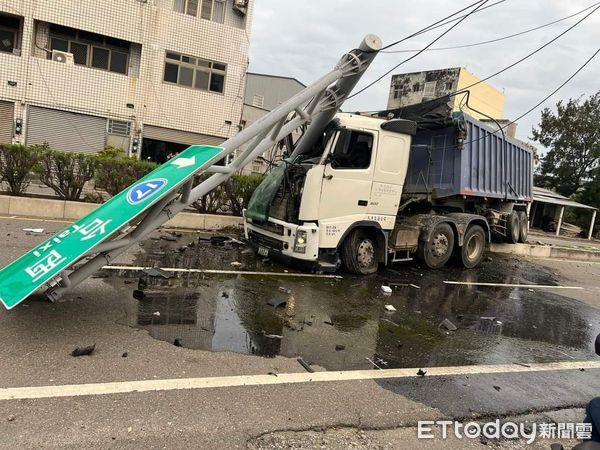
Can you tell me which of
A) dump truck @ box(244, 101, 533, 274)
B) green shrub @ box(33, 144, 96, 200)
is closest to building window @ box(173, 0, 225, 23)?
green shrub @ box(33, 144, 96, 200)

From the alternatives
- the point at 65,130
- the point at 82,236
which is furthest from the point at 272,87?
the point at 82,236

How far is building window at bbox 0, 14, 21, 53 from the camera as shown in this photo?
1908 centimetres

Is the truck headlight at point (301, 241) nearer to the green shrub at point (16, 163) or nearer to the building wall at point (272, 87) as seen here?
the green shrub at point (16, 163)

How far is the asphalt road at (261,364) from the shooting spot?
3.02 m

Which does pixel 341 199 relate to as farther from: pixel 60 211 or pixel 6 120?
pixel 6 120

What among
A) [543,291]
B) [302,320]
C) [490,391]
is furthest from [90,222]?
[543,291]

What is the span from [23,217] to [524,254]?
13791 mm

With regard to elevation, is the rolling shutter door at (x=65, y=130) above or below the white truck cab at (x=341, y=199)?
above

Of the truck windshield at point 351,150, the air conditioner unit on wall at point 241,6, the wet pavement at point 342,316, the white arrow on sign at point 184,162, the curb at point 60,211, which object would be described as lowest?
the wet pavement at point 342,316

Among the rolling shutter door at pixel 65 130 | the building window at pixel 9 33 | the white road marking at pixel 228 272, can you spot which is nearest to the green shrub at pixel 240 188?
the white road marking at pixel 228 272

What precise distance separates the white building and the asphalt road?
45.5ft

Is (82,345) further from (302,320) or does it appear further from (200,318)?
(302,320)

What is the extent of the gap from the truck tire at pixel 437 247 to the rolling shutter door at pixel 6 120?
17369 mm

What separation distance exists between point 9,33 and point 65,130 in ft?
15.7
